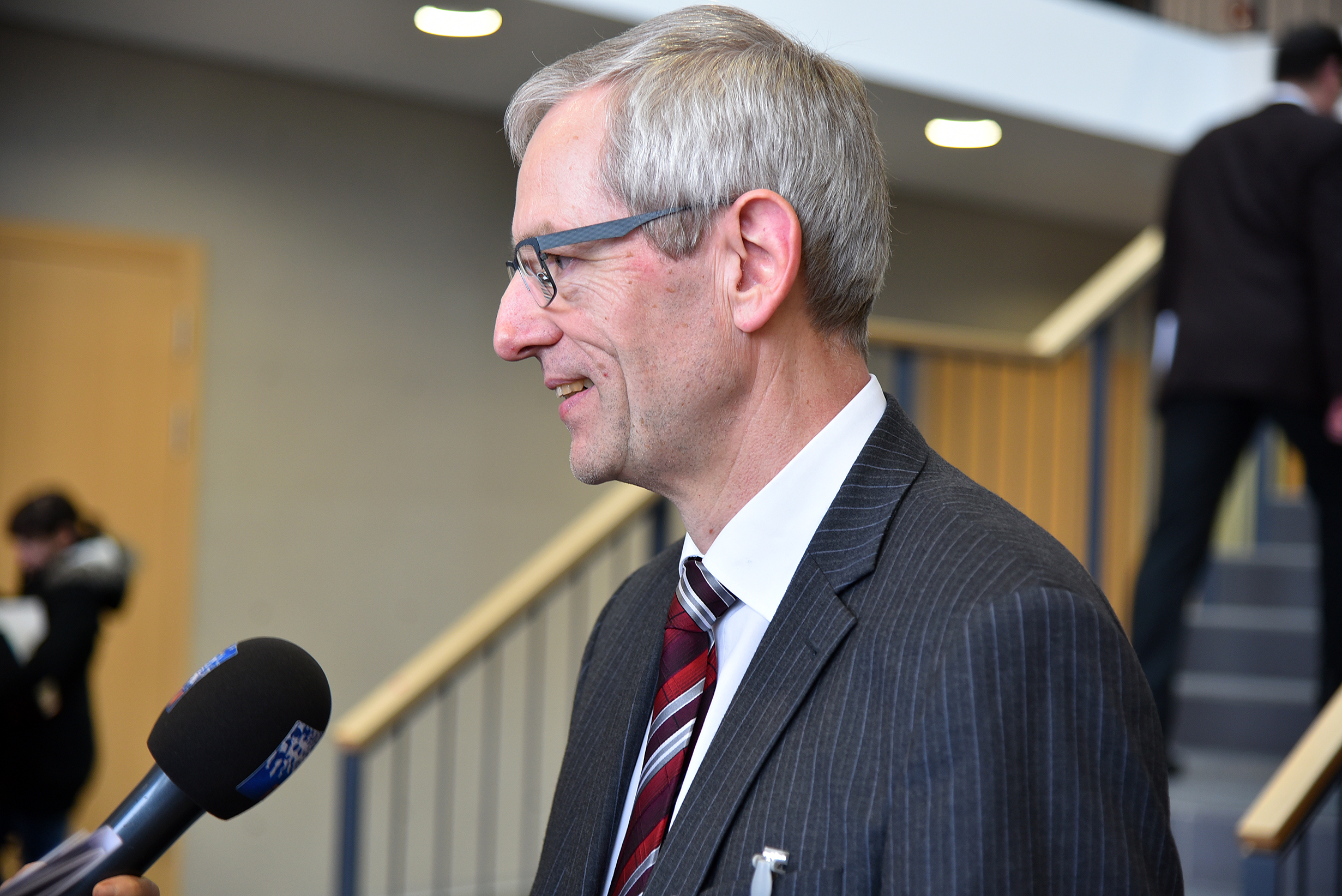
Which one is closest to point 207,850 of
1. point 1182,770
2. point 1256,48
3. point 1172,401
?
point 1182,770

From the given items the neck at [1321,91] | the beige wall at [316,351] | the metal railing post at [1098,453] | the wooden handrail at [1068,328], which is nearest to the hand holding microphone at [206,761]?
the wooden handrail at [1068,328]

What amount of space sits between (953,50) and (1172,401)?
5.55 ft

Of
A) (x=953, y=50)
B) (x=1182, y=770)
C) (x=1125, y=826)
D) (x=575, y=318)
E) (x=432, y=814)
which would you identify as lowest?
(x=432, y=814)

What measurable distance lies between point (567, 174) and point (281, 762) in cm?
56

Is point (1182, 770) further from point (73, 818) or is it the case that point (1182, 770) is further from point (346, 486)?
point (73, 818)

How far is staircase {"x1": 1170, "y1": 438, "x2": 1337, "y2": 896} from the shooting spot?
2957mm

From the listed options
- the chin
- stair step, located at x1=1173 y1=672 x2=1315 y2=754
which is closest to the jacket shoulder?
the chin

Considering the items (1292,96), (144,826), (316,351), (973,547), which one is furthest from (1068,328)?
(144,826)

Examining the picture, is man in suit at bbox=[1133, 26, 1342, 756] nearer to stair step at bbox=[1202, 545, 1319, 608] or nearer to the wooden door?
stair step at bbox=[1202, 545, 1319, 608]

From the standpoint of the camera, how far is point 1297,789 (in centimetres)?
200

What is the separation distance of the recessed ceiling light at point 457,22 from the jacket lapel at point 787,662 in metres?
2.95

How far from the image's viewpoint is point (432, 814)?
4.96 metres

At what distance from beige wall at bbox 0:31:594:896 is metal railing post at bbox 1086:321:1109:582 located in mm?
2310

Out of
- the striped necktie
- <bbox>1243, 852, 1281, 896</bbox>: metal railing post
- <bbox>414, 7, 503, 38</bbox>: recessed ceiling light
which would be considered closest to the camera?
the striped necktie
